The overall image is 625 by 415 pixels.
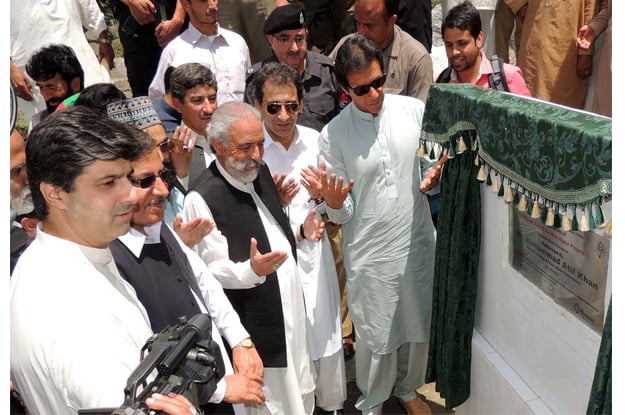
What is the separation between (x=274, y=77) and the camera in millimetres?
3762

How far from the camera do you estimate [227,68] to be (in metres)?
4.98

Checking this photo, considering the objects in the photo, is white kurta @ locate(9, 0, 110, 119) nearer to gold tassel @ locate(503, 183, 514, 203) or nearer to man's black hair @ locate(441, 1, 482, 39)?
man's black hair @ locate(441, 1, 482, 39)

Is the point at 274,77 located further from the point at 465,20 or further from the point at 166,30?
the point at 166,30

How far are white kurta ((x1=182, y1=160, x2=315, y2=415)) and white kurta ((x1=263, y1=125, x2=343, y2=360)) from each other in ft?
0.84

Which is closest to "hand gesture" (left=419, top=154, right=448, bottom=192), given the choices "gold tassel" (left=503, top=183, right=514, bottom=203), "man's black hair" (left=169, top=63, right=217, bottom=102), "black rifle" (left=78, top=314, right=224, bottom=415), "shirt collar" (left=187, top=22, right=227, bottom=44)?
"gold tassel" (left=503, top=183, right=514, bottom=203)

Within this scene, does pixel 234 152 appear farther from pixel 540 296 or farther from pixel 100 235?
pixel 540 296

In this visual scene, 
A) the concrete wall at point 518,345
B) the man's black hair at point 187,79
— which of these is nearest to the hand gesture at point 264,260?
the concrete wall at point 518,345

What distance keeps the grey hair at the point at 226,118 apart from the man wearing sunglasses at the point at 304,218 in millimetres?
501

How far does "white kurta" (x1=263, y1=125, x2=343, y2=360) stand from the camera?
150 inches

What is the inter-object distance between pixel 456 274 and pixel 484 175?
25.5 inches

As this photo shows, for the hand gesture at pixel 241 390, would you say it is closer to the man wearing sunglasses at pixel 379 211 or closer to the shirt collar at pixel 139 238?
the shirt collar at pixel 139 238

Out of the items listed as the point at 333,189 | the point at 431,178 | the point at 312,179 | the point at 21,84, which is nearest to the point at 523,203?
the point at 431,178

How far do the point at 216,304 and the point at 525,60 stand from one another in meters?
3.96

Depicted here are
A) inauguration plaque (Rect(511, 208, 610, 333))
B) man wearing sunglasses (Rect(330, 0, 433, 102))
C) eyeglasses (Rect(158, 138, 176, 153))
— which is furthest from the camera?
man wearing sunglasses (Rect(330, 0, 433, 102))
